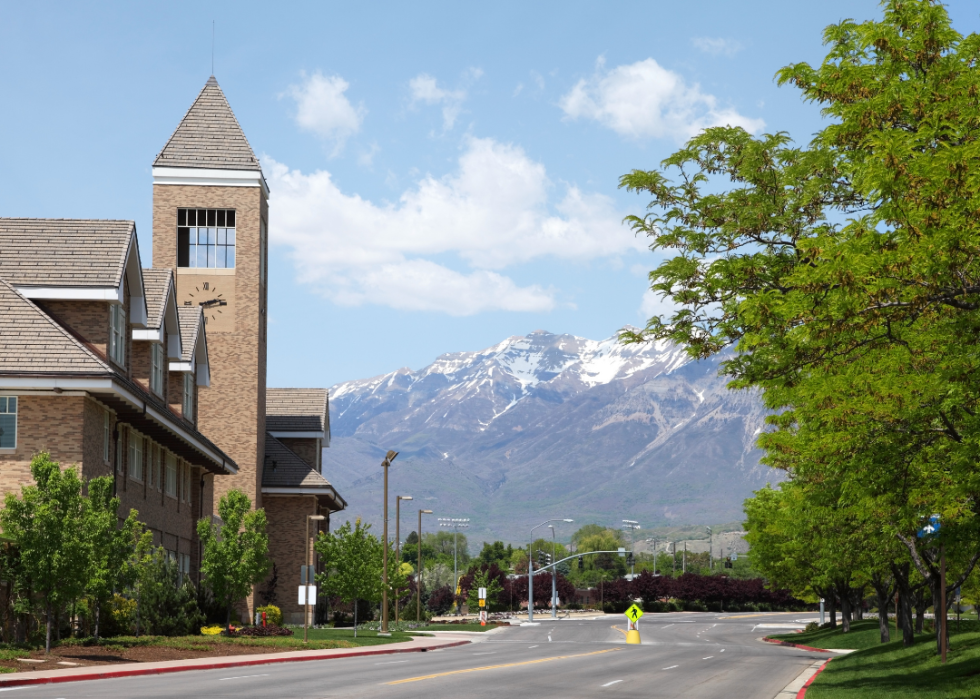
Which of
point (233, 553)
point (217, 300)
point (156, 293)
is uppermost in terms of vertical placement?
point (217, 300)

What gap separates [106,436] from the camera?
121 ft

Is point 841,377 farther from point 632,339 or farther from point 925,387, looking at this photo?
point 632,339

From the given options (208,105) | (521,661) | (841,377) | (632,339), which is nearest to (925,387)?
(841,377)

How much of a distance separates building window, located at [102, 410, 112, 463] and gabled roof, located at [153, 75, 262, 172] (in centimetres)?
2532

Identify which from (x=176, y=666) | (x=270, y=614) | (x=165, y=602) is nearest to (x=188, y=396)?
(x=165, y=602)

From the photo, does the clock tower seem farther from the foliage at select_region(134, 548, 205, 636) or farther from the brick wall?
the foliage at select_region(134, 548, 205, 636)

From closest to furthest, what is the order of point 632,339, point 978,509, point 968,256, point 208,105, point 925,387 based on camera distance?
1. point 968,256
2. point 925,387
3. point 632,339
4. point 978,509
5. point 208,105

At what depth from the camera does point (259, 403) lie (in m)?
60.2

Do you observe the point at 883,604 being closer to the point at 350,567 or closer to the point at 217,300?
the point at 350,567

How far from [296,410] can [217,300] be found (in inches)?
638

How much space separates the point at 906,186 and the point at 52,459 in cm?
2602

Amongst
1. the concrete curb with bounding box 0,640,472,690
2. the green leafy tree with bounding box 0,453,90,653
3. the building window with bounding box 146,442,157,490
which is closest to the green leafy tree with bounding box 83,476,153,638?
the green leafy tree with bounding box 0,453,90,653

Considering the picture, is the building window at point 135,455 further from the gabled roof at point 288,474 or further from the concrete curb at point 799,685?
the gabled roof at point 288,474

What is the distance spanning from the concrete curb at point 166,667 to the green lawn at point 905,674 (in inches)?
576
